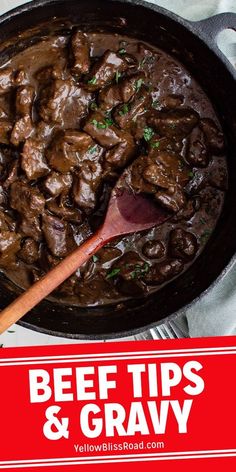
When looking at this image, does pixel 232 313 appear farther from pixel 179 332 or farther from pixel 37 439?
pixel 37 439

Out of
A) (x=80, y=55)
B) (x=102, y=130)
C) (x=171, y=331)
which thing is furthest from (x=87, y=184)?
(x=171, y=331)

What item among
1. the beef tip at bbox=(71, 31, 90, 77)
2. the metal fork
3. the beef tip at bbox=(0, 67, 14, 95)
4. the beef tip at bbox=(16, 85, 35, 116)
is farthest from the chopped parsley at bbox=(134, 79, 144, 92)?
the metal fork

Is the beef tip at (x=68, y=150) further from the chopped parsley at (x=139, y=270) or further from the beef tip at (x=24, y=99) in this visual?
the chopped parsley at (x=139, y=270)

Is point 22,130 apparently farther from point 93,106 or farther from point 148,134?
point 148,134

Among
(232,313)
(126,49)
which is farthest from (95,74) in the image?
(232,313)

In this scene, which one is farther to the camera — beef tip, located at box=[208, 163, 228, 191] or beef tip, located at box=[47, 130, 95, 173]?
beef tip, located at box=[208, 163, 228, 191]

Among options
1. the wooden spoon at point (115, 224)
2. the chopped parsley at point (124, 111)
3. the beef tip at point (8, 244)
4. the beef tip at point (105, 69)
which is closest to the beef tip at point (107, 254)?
the wooden spoon at point (115, 224)

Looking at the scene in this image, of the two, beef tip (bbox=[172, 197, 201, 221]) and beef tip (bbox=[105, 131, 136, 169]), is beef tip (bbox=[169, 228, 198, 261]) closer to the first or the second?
beef tip (bbox=[172, 197, 201, 221])
